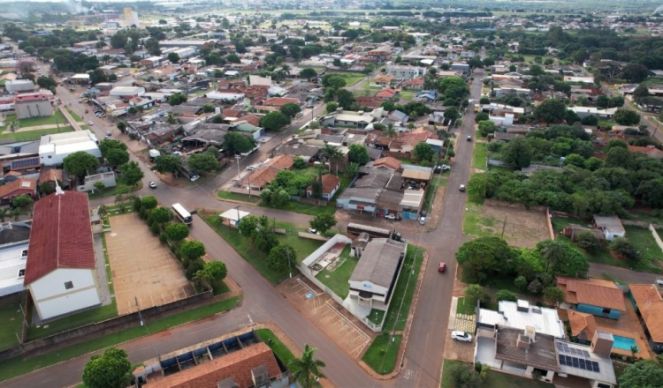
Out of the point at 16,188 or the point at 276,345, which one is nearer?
the point at 276,345

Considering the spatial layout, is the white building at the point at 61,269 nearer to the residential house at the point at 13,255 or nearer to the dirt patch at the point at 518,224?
the residential house at the point at 13,255

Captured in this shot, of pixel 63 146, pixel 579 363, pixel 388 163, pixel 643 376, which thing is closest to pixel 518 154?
pixel 388 163

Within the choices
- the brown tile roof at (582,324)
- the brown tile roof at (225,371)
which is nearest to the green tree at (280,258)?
the brown tile roof at (225,371)

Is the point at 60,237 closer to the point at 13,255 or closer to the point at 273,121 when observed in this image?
the point at 13,255

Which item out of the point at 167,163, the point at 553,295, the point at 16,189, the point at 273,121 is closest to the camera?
the point at 553,295

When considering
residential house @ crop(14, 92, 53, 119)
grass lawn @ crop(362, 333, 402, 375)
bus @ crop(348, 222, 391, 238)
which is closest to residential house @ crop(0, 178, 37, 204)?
residential house @ crop(14, 92, 53, 119)

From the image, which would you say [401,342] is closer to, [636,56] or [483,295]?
[483,295]

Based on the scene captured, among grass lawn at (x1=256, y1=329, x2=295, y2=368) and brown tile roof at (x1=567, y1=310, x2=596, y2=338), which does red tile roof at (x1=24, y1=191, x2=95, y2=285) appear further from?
brown tile roof at (x1=567, y1=310, x2=596, y2=338)
